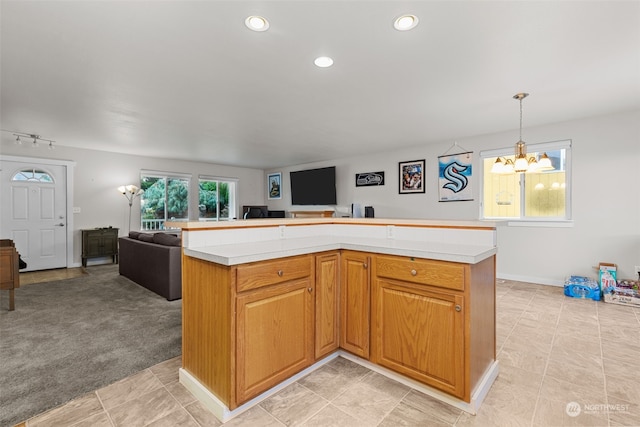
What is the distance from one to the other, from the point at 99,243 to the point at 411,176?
633 centimetres

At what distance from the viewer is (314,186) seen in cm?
741

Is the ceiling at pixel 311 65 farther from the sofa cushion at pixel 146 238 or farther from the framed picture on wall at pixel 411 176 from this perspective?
the sofa cushion at pixel 146 238

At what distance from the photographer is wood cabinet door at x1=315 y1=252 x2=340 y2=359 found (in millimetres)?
2010

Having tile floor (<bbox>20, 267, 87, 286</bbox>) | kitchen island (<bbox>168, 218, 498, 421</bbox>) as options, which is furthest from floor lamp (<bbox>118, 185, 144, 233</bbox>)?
kitchen island (<bbox>168, 218, 498, 421</bbox>)

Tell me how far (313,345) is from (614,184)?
4.50 meters

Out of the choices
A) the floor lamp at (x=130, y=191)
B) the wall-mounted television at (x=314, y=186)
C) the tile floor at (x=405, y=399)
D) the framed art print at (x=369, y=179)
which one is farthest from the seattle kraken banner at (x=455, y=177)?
the floor lamp at (x=130, y=191)

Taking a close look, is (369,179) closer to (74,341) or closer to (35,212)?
(74,341)

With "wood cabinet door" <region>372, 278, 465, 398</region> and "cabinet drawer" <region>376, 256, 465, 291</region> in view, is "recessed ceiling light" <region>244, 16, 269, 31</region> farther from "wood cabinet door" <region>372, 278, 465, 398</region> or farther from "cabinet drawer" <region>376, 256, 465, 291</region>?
"wood cabinet door" <region>372, 278, 465, 398</region>

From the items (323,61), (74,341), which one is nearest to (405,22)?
(323,61)

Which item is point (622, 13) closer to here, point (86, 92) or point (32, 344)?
point (86, 92)

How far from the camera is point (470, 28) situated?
1986mm

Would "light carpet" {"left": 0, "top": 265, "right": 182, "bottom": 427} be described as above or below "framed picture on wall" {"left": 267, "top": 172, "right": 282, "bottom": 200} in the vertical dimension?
below

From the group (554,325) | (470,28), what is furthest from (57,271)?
(554,325)

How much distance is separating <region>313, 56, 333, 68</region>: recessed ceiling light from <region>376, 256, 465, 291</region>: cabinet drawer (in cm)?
166
